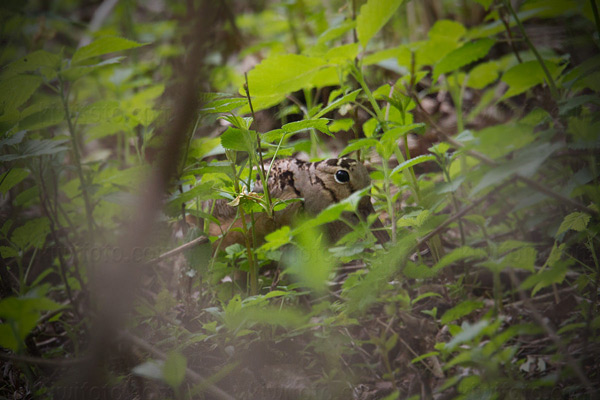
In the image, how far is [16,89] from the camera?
1.33 meters

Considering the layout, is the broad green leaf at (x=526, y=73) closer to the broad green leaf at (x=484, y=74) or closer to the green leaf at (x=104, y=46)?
the broad green leaf at (x=484, y=74)

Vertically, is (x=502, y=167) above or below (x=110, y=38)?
below

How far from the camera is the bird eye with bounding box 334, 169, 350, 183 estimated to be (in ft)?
5.62

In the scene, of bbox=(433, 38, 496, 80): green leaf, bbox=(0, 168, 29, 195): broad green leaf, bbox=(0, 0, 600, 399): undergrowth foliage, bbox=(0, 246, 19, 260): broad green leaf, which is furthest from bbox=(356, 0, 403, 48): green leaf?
bbox=(0, 246, 19, 260): broad green leaf

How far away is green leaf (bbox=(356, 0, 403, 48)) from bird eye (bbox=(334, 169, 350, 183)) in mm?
505

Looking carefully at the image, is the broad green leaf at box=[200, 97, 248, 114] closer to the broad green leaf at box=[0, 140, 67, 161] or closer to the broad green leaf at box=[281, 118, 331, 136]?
the broad green leaf at box=[281, 118, 331, 136]

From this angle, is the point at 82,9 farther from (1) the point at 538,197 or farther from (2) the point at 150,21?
(1) the point at 538,197

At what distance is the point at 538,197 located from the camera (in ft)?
3.58

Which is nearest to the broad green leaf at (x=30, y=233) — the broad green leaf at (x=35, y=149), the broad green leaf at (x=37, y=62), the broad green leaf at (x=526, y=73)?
the broad green leaf at (x=35, y=149)

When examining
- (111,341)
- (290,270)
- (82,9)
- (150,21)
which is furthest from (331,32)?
(82,9)

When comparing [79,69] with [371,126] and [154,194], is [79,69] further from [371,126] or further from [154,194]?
[371,126]

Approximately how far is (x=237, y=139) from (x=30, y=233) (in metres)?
0.83

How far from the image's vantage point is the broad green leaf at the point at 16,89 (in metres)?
1.30

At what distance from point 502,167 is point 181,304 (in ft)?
4.41
